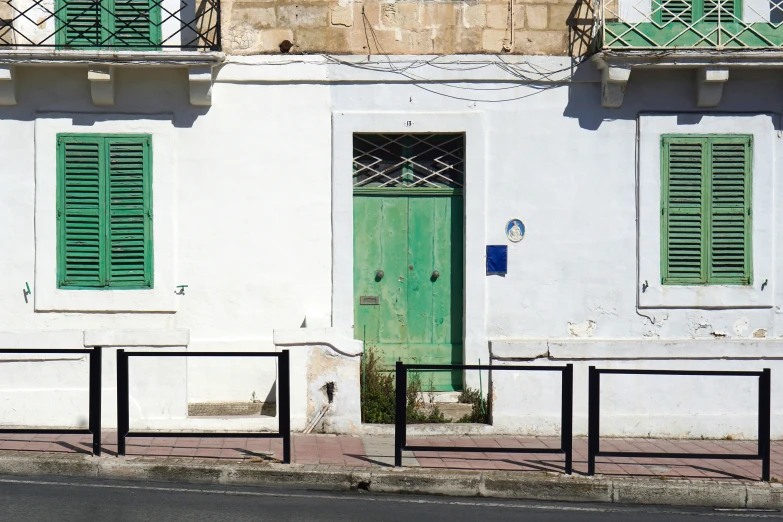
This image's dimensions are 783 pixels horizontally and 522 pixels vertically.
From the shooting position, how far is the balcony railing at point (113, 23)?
11039 millimetres

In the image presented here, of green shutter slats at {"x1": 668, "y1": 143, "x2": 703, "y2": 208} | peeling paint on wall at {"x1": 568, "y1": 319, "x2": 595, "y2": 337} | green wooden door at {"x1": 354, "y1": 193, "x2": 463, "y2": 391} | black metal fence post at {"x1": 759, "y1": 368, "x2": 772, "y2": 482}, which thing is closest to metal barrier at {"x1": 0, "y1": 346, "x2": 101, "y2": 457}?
green wooden door at {"x1": 354, "y1": 193, "x2": 463, "y2": 391}

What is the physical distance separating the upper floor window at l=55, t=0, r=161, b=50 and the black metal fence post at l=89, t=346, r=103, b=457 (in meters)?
4.11

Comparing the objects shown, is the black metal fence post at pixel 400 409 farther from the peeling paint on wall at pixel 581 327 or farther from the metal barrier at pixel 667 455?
the peeling paint on wall at pixel 581 327

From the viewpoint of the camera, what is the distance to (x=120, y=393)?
337 inches

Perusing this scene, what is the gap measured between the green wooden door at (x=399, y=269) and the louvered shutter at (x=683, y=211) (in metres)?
2.30

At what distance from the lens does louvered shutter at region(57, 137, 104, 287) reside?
10867 mm

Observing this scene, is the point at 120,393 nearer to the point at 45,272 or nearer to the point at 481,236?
the point at 45,272

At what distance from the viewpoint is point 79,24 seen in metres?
11.1

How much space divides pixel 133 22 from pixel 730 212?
22.9ft

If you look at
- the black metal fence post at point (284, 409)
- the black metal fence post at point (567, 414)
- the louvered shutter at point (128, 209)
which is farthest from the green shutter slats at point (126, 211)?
the black metal fence post at point (567, 414)

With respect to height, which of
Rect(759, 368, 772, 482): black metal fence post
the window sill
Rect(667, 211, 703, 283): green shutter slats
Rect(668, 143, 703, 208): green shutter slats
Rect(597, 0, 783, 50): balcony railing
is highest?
Rect(597, 0, 783, 50): balcony railing

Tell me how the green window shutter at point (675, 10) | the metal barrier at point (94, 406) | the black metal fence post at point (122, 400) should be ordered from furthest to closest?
the green window shutter at point (675, 10)
the metal barrier at point (94, 406)
the black metal fence post at point (122, 400)

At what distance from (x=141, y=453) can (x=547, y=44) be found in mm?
6171

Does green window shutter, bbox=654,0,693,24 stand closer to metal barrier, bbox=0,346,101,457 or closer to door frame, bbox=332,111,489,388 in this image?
door frame, bbox=332,111,489,388
